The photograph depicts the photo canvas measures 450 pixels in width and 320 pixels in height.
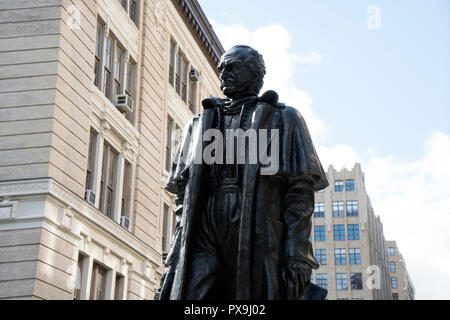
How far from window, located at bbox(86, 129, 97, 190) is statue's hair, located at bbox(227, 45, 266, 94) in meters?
18.2

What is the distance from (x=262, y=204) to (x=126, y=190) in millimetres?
22075

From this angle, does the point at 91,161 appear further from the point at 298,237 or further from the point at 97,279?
the point at 298,237

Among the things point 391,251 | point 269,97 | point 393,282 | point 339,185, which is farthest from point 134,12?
point 391,251

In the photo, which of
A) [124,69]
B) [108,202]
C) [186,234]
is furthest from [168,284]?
[124,69]

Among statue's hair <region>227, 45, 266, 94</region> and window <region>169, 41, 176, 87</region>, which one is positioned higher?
window <region>169, 41, 176, 87</region>

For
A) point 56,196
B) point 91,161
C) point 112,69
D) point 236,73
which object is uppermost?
point 112,69

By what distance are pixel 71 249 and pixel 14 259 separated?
7.01 feet

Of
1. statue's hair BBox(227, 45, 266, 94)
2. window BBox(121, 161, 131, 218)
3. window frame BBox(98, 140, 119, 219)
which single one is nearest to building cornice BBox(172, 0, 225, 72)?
window BBox(121, 161, 131, 218)

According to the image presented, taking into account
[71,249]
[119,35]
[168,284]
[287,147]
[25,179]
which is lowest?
[168,284]

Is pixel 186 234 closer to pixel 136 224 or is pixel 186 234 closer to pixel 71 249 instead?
pixel 71 249

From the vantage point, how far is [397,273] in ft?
430

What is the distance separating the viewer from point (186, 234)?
17.9 feet

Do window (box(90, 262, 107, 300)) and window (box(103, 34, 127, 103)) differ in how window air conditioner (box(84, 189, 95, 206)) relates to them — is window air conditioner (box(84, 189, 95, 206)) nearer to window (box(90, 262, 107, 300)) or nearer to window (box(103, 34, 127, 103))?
window (box(90, 262, 107, 300))

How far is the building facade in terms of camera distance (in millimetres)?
100562
